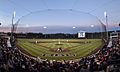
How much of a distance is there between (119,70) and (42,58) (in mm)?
2252

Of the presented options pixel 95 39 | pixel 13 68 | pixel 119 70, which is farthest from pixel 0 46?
pixel 119 70

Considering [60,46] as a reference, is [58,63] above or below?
below

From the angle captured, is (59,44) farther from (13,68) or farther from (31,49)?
(13,68)

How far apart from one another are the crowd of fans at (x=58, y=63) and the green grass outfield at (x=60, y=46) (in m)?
0.09

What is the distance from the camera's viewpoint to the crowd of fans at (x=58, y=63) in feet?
10.5

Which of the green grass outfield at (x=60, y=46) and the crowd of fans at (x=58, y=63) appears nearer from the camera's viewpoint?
the green grass outfield at (x=60, y=46)

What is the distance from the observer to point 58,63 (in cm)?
330

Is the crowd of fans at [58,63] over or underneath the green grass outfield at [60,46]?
underneath

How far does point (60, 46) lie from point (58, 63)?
0.97ft

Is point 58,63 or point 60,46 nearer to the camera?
point 60,46

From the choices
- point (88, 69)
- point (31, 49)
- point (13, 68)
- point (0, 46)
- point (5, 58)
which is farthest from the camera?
point (0, 46)

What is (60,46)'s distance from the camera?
3141mm

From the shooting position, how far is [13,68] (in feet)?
12.9

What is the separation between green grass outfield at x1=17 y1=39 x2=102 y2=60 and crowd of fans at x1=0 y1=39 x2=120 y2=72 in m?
0.09
